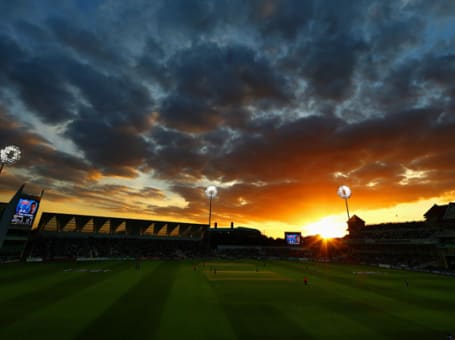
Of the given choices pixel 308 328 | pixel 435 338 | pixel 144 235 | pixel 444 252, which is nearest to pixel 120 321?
pixel 308 328

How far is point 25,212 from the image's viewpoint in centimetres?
6162

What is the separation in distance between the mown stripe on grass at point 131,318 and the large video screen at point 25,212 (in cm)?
5408

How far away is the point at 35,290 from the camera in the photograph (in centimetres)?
2539

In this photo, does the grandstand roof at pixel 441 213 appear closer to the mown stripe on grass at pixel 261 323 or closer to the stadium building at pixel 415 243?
the stadium building at pixel 415 243

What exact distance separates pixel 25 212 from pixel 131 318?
63.8 metres

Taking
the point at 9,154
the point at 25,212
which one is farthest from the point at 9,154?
the point at 25,212

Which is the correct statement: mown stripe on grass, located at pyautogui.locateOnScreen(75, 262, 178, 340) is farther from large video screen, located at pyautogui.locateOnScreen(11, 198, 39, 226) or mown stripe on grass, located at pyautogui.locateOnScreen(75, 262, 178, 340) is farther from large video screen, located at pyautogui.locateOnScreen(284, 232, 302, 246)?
large video screen, located at pyautogui.locateOnScreen(284, 232, 302, 246)

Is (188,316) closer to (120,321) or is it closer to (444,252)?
(120,321)

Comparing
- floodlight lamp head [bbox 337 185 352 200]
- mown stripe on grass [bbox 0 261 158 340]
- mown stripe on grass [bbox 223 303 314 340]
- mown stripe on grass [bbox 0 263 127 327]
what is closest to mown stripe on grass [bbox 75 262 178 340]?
mown stripe on grass [bbox 0 261 158 340]

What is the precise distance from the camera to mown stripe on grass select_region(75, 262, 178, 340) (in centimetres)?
1404

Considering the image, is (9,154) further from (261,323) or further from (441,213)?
(441,213)

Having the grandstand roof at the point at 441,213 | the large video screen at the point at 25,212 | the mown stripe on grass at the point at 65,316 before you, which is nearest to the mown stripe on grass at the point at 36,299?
the mown stripe on grass at the point at 65,316

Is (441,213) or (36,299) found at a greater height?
(441,213)

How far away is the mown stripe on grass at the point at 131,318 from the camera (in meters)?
14.0
